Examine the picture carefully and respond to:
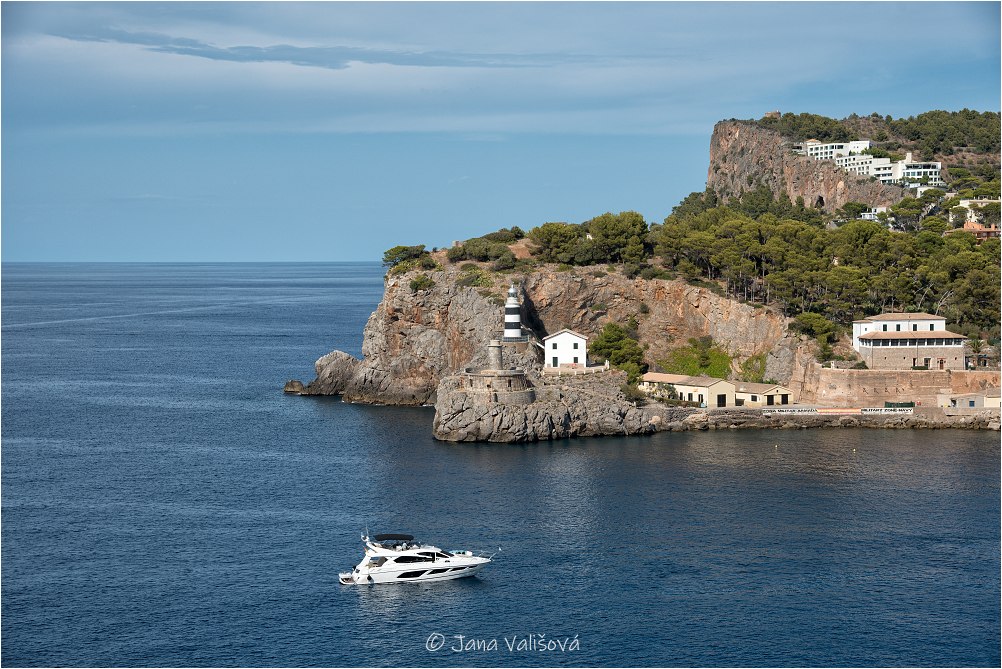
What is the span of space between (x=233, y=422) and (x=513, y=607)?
122 feet

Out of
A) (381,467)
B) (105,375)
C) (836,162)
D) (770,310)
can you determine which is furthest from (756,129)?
(381,467)

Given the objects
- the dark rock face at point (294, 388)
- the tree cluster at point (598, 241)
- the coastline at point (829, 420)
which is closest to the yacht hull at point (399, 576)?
the coastline at point (829, 420)

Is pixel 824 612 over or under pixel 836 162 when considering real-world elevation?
under

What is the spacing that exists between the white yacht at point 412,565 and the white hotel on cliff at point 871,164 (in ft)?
314

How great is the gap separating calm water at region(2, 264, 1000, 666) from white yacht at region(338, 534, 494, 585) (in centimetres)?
75

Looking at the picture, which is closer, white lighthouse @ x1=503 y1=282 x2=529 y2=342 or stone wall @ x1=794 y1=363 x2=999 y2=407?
stone wall @ x1=794 y1=363 x2=999 y2=407

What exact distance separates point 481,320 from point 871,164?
67836 mm

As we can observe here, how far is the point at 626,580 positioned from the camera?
132ft

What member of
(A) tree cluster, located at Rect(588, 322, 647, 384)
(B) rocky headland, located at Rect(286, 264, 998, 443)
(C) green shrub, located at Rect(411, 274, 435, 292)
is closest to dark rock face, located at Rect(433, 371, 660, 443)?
(B) rocky headland, located at Rect(286, 264, 998, 443)

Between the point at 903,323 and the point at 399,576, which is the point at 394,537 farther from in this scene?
the point at 903,323

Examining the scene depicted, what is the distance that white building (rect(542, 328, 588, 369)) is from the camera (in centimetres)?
7425

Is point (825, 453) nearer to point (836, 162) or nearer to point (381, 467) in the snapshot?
point (381, 467)

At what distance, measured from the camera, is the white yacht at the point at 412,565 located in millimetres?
40438

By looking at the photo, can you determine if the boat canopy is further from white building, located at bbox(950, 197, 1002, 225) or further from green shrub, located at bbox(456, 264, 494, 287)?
white building, located at bbox(950, 197, 1002, 225)
